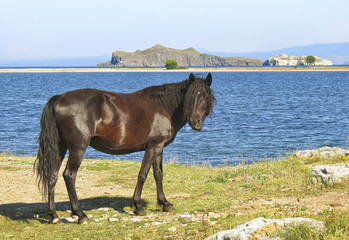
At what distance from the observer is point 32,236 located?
8.09 metres

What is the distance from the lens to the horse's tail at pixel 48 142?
8.62 m

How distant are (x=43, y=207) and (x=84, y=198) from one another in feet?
4.04

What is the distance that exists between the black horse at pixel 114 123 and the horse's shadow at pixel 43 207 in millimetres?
862

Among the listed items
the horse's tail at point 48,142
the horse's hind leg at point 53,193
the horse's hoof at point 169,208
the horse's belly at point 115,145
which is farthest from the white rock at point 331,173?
the horse's tail at point 48,142

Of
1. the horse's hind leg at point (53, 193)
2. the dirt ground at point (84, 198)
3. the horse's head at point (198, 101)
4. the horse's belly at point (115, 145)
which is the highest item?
the horse's head at point (198, 101)

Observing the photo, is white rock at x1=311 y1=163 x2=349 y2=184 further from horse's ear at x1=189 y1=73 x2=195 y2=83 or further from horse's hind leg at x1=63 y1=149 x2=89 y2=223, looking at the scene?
horse's hind leg at x1=63 y1=149 x2=89 y2=223

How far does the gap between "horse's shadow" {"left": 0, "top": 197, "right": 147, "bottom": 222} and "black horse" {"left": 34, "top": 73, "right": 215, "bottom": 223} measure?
33.9 inches

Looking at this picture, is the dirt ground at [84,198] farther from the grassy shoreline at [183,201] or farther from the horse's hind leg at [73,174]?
→ the horse's hind leg at [73,174]

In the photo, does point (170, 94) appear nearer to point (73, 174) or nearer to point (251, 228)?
point (73, 174)

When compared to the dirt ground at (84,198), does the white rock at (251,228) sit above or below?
above

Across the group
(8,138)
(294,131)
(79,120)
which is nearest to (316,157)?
(79,120)

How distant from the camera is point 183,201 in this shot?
10797 millimetres

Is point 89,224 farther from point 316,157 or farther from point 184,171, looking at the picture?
A: point 316,157

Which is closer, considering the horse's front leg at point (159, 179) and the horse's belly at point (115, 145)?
the horse's belly at point (115, 145)
